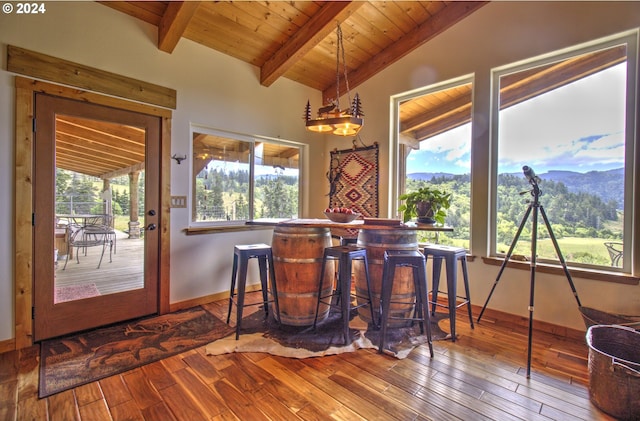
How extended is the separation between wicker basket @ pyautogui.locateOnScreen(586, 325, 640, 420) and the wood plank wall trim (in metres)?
3.83

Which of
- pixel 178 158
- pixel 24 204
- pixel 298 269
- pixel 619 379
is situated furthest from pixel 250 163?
pixel 619 379

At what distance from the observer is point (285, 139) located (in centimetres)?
402

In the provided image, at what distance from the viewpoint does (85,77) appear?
2.47 m

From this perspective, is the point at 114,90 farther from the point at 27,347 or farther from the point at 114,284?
the point at 27,347

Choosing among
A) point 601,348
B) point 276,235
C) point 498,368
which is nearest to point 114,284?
point 276,235

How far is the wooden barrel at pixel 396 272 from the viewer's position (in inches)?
96.9

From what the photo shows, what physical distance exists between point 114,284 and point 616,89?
4.59m

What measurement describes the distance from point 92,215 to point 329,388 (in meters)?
2.44

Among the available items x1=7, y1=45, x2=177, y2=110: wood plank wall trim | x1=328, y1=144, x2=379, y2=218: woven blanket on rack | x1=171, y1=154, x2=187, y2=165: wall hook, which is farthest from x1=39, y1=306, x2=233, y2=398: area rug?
x1=328, y1=144, x2=379, y2=218: woven blanket on rack

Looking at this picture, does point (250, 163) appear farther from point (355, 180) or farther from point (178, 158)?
point (355, 180)

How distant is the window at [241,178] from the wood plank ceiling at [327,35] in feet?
2.74

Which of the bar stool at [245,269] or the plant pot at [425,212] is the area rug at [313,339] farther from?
the plant pot at [425,212]

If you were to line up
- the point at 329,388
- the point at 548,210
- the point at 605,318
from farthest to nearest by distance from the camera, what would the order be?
the point at 548,210 < the point at 605,318 < the point at 329,388

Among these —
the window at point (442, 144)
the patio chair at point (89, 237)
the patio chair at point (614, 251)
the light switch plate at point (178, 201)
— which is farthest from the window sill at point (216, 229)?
the patio chair at point (614, 251)
